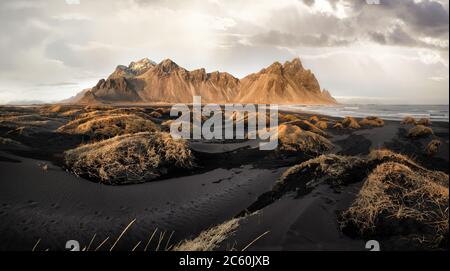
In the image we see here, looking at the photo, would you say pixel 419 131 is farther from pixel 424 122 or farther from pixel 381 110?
pixel 381 110

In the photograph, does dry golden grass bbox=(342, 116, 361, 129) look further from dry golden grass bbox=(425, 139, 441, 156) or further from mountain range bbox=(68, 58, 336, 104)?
dry golden grass bbox=(425, 139, 441, 156)

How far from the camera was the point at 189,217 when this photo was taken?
3133 mm

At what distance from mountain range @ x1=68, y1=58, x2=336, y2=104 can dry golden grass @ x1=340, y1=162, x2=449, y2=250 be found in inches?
92.9

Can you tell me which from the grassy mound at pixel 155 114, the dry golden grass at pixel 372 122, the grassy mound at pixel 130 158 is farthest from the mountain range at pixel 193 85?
the dry golden grass at pixel 372 122

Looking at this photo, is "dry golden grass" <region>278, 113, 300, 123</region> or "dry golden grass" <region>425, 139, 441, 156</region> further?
"dry golden grass" <region>278, 113, 300, 123</region>

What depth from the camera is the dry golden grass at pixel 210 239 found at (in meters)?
2.59

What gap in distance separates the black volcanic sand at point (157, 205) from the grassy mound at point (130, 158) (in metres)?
0.18

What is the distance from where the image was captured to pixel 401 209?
2.54m

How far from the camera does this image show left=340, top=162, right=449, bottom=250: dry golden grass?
95.5 inches

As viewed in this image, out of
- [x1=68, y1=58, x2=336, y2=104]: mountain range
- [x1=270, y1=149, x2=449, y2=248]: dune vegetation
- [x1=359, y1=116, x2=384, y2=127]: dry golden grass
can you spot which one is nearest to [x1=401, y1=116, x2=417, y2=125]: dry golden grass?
[x1=359, y1=116, x2=384, y2=127]: dry golden grass

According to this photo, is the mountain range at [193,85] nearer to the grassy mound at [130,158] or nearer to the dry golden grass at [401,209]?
the grassy mound at [130,158]

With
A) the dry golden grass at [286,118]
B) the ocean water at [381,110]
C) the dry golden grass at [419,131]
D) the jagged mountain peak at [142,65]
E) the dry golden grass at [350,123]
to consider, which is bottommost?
the dry golden grass at [419,131]
